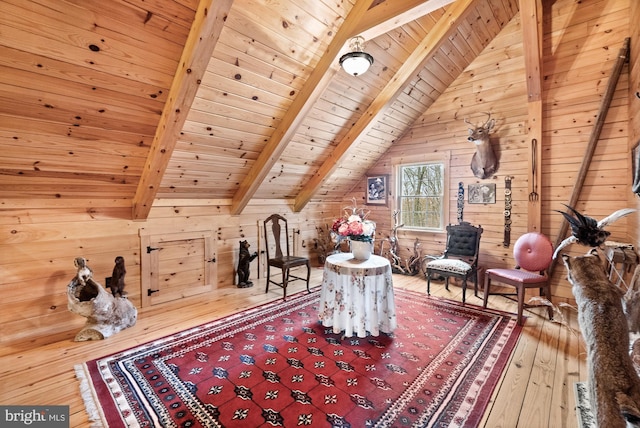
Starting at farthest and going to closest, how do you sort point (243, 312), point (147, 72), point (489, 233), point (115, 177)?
point (489, 233) < point (243, 312) < point (115, 177) < point (147, 72)

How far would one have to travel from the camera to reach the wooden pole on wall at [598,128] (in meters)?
2.96

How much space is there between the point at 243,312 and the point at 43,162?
229 cm

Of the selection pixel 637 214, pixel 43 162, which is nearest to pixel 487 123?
pixel 637 214

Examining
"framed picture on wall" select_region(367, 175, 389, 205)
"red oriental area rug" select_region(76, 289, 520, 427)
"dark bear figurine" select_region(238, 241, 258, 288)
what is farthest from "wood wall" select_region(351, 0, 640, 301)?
"dark bear figurine" select_region(238, 241, 258, 288)

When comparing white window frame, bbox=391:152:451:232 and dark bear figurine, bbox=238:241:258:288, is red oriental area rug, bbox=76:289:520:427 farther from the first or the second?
white window frame, bbox=391:152:451:232

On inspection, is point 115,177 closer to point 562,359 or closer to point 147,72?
point 147,72

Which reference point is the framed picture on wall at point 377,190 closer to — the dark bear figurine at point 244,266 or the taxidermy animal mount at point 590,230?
the dark bear figurine at point 244,266

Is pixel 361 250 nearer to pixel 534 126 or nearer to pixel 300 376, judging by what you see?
pixel 300 376

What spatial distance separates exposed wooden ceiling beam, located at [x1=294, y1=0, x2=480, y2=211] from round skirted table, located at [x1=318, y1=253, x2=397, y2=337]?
2000 mm

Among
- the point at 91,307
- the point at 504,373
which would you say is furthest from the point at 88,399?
the point at 504,373

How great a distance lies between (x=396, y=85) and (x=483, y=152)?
156cm

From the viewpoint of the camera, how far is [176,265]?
3.70m

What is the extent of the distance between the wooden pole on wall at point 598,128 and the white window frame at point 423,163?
142cm

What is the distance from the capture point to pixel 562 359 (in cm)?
230
